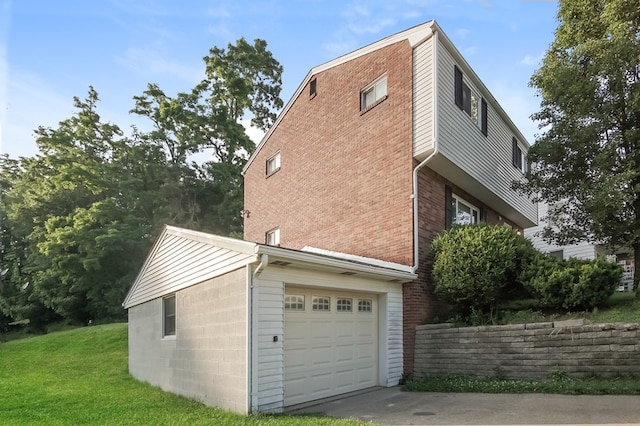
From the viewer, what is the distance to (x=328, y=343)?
8.64 m

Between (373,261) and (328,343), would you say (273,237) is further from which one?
(328,343)

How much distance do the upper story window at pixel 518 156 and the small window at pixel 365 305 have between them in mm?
8851

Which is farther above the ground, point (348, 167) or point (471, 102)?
point (471, 102)

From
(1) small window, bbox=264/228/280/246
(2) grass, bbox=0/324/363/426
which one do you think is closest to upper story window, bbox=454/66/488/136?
(1) small window, bbox=264/228/280/246

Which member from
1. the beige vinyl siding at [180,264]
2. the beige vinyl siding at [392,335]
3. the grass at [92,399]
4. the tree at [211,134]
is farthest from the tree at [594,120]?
the tree at [211,134]

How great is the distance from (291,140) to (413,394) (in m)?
9.27

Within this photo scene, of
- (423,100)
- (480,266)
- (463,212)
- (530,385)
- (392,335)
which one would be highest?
(423,100)

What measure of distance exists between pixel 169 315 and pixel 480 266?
7018mm

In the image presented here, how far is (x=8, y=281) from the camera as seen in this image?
33375mm

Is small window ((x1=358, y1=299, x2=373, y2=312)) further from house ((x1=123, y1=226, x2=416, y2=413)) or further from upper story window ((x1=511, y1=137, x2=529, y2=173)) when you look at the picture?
upper story window ((x1=511, y1=137, x2=529, y2=173))

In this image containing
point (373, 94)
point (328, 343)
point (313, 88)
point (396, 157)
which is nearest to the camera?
point (328, 343)

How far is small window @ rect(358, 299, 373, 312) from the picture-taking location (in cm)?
958

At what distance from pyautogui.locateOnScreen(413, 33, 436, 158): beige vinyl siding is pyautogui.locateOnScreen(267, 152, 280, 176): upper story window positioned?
6.44 metres

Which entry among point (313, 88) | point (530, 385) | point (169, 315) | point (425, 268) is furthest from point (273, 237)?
point (530, 385)
